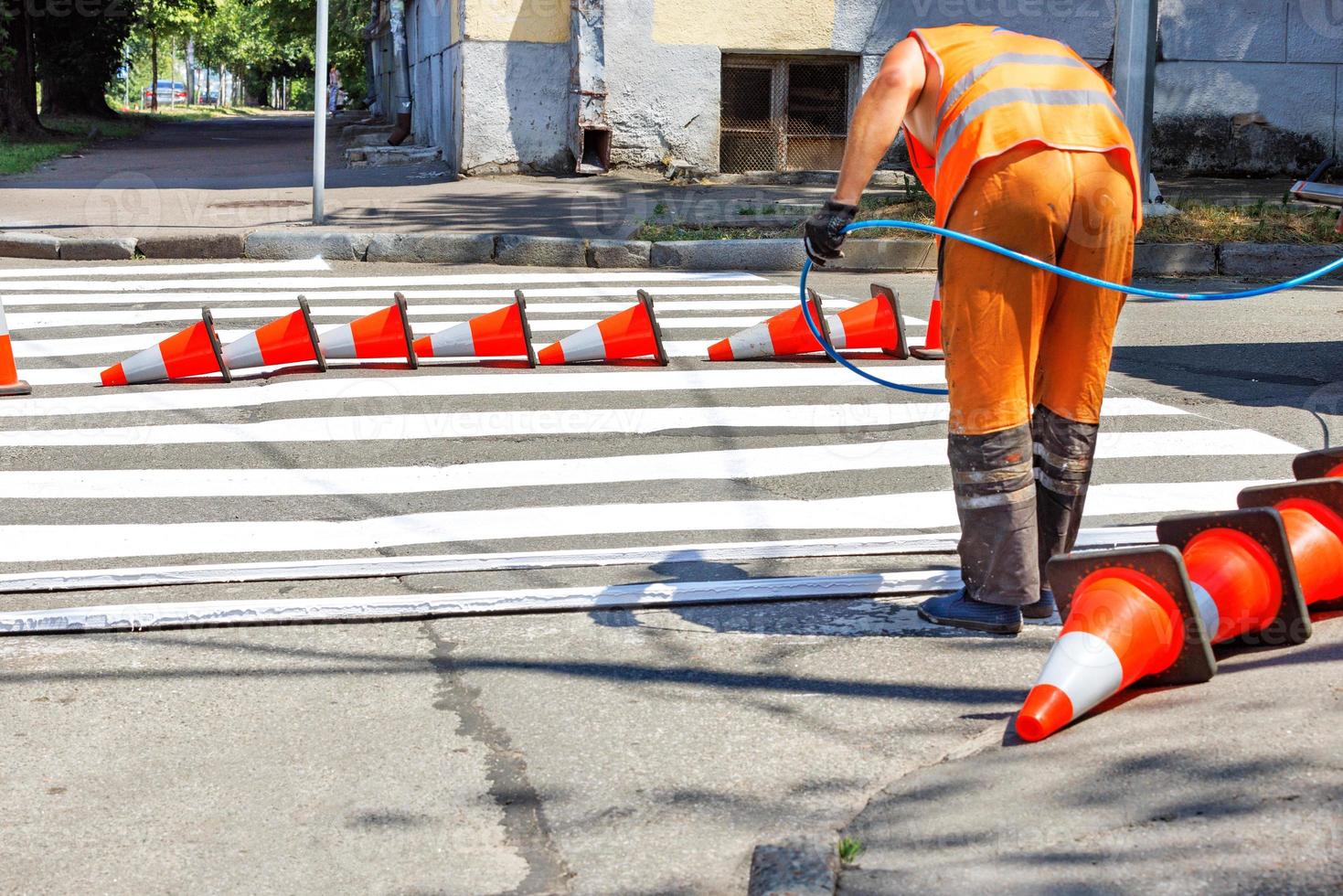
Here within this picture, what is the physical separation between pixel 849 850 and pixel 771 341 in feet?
19.7

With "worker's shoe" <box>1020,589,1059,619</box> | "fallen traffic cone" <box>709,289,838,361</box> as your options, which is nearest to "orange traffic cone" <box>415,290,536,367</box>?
"fallen traffic cone" <box>709,289,838,361</box>

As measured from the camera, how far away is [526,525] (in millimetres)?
5727

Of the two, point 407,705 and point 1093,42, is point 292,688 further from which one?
point 1093,42

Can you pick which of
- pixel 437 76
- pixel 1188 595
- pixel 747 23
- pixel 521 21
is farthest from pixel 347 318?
pixel 437 76

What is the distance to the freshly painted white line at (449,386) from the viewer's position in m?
7.67

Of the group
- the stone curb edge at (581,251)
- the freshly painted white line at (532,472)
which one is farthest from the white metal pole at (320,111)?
the freshly painted white line at (532,472)

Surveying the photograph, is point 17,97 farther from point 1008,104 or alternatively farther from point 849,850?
point 849,850

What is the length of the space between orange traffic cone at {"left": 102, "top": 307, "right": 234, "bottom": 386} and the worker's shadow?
4.40m

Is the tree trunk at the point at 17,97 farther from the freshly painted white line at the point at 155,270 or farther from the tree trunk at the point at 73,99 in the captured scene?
the freshly painted white line at the point at 155,270

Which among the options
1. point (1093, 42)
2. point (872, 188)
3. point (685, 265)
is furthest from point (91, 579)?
point (1093, 42)

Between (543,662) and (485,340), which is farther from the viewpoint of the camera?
(485,340)

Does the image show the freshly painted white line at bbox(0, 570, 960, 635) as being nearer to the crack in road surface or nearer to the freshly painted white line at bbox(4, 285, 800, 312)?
the crack in road surface

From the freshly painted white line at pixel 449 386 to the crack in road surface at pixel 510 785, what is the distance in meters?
3.82

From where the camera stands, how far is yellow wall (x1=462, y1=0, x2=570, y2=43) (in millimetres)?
18391
